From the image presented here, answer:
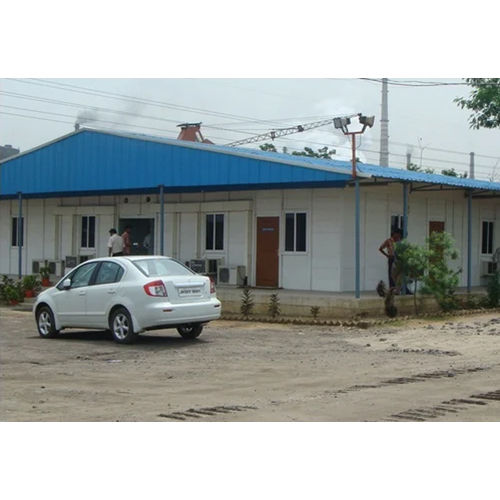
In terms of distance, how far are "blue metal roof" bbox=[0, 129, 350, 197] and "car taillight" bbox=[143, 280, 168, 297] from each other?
21.1 feet

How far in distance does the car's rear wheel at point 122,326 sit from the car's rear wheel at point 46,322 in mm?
1586

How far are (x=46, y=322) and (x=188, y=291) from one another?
10.5 feet

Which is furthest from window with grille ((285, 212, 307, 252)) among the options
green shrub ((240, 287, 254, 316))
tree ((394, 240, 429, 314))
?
tree ((394, 240, 429, 314))

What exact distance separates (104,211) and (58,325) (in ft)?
38.8

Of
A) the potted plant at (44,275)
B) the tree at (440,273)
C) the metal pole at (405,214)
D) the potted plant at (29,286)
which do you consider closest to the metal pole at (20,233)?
the potted plant at (44,275)

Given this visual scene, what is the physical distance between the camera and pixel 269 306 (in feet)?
65.2

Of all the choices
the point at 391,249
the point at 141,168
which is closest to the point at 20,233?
the point at 141,168

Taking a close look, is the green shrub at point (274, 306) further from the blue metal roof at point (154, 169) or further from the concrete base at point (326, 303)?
the blue metal roof at point (154, 169)

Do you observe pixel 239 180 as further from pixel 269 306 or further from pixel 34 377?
→ pixel 34 377

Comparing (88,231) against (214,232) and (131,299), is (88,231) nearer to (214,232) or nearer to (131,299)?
(214,232)

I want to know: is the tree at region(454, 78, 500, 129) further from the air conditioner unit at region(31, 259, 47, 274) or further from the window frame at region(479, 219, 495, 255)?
the air conditioner unit at region(31, 259, 47, 274)

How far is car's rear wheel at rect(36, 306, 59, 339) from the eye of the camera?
1577cm

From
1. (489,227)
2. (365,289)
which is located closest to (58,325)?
(365,289)

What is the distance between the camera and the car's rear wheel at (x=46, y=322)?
15.8m
